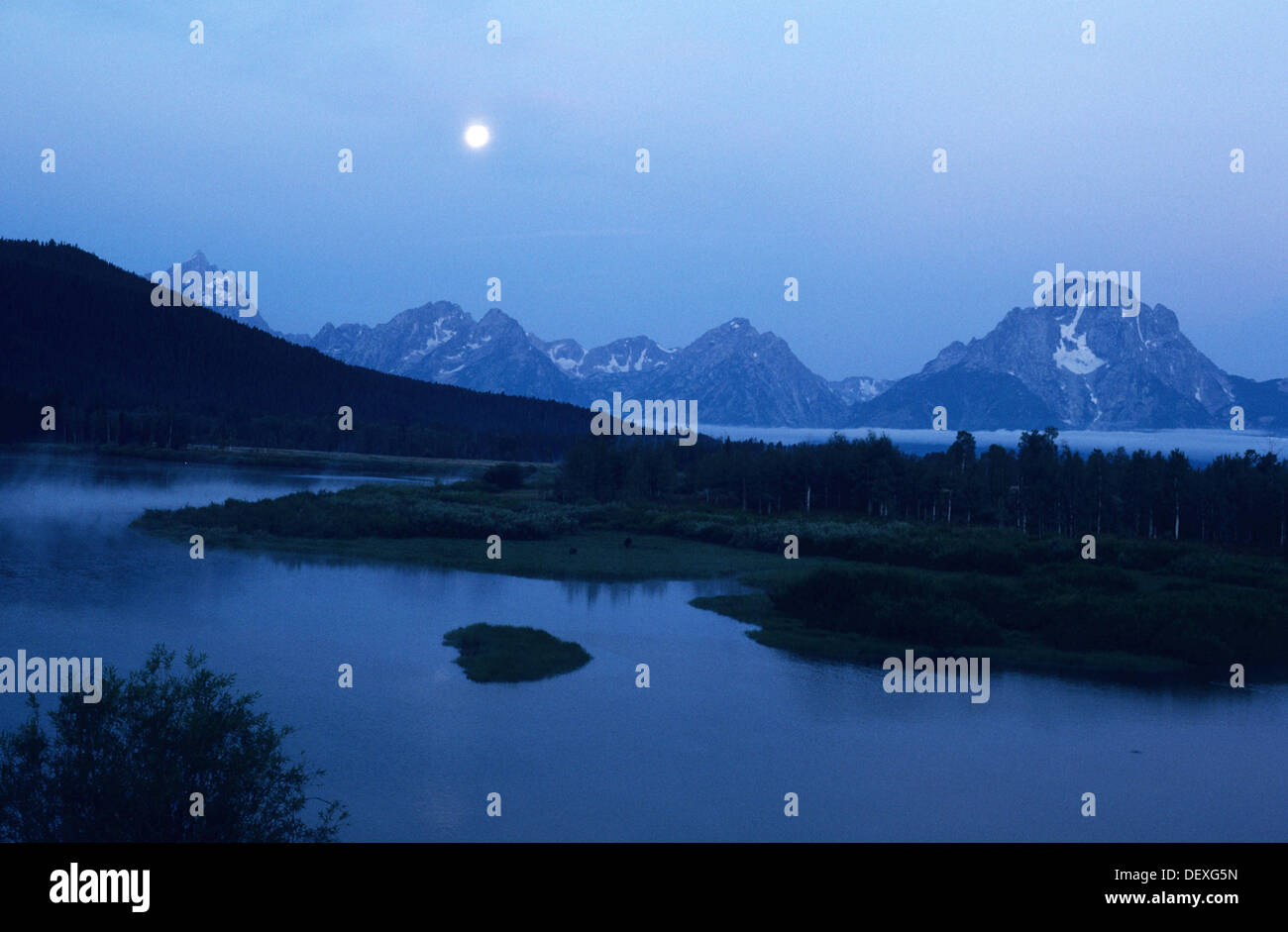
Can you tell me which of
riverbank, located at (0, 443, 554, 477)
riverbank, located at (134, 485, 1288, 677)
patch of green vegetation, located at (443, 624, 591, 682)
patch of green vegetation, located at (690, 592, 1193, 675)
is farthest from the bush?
riverbank, located at (0, 443, 554, 477)

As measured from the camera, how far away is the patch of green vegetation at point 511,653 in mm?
34156

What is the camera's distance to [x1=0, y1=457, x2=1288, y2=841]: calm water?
76.3ft

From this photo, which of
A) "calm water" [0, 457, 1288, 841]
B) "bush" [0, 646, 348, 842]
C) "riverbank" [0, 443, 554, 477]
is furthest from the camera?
"riverbank" [0, 443, 554, 477]

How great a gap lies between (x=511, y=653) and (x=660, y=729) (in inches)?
345

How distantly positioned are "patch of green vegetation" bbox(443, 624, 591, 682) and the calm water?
0.72 m

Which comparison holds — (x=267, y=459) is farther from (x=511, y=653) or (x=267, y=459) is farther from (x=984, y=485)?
(x=511, y=653)

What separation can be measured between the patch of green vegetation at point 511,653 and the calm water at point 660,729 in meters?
0.72

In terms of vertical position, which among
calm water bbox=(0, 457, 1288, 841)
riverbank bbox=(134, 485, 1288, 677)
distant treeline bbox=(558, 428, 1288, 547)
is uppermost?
distant treeline bbox=(558, 428, 1288, 547)

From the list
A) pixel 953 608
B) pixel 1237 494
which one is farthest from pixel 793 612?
pixel 1237 494

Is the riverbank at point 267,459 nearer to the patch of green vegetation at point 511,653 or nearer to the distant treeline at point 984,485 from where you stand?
the distant treeline at point 984,485

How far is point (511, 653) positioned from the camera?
119 ft

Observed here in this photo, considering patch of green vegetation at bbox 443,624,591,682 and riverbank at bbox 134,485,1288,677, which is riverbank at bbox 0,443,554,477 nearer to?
riverbank at bbox 134,485,1288,677

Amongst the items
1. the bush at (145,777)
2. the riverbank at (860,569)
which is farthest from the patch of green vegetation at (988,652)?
the bush at (145,777)
